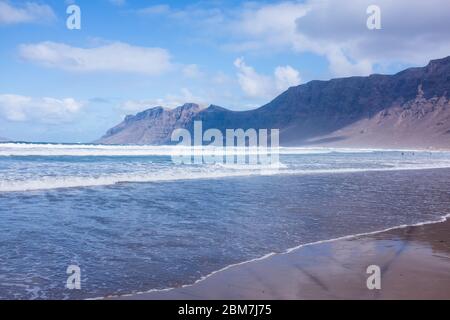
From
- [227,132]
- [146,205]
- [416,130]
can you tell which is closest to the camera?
[146,205]

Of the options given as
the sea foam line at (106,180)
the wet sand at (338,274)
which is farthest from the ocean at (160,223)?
the wet sand at (338,274)

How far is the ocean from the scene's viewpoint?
554 centimetres

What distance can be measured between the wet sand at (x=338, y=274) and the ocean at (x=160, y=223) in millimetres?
409

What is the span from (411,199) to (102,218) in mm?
9889

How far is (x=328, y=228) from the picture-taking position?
8.69 m

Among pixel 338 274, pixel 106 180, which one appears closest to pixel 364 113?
pixel 106 180

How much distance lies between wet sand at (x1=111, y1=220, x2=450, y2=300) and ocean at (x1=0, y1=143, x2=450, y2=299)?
0.41 meters

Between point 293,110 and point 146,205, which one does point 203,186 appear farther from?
point 293,110

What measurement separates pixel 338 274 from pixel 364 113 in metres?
148

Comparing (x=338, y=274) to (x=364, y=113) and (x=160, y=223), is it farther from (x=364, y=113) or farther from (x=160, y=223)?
(x=364, y=113)

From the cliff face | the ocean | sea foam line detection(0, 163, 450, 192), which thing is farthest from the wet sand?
the cliff face

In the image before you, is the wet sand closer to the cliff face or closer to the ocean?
the ocean

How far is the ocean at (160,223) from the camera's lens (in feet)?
18.2
